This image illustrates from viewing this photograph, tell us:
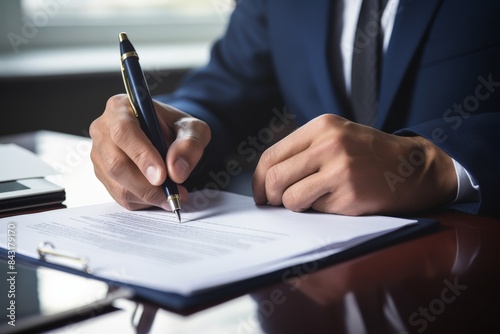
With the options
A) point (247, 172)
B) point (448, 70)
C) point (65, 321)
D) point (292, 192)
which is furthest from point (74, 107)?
point (65, 321)

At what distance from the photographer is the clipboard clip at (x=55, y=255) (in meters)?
0.53

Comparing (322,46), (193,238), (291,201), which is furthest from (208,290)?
(322,46)

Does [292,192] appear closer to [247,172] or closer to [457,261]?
[457,261]

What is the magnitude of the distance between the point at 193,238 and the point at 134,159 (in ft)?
0.55

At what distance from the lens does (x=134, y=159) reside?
0.72 meters

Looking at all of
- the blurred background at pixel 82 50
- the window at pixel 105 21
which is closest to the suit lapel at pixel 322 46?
the blurred background at pixel 82 50

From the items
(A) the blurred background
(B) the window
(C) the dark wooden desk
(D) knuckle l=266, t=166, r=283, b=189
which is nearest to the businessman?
(D) knuckle l=266, t=166, r=283, b=189

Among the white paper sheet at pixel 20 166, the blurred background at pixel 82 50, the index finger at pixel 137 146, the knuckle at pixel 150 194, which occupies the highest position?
the index finger at pixel 137 146

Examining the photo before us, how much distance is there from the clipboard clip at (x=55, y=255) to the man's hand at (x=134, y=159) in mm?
153

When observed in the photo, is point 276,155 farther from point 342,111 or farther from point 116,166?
point 342,111

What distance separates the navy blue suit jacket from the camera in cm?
74

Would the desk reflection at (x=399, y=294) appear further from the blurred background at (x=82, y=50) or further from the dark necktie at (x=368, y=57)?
the blurred background at (x=82, y=50)

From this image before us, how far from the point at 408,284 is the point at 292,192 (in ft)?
0.69

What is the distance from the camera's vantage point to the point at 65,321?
45cm
